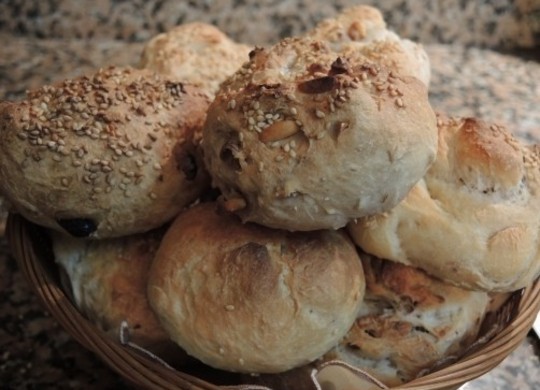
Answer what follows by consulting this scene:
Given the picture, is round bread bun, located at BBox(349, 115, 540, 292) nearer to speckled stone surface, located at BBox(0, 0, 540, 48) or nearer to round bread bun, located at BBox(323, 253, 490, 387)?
round bread bun, located at BBox(323, 253, 490, 387)

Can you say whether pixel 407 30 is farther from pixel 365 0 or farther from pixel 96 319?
pixel 96 319

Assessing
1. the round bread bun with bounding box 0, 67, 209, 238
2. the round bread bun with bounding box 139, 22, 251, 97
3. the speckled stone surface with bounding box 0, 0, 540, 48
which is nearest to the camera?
the round bread bun with bounding box 0, 67, 209, 238

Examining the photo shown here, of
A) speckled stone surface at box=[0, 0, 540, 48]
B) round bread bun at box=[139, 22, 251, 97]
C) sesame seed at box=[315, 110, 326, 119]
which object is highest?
sesame seed at box=[315, 110, 326, 119]

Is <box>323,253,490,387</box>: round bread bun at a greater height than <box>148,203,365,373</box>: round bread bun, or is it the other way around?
<box>148,203,365,373</box>: round bread bun

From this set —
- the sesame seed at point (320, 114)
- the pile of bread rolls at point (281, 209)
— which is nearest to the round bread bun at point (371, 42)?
the pile of bread rolls at point (281, 209)

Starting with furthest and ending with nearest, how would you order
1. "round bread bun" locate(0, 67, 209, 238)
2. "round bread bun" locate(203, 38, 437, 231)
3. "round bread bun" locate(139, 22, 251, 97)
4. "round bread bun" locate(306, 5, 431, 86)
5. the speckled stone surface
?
the speckled stone surface
"round bread bun" locate(139, 22, 251, 97)
"round bread bun" locate(306, 5, 431, 86)
"round bread bun" locate(0, 67, 209, 238)
"round bread bun" locate(203, 38, 437, 231)

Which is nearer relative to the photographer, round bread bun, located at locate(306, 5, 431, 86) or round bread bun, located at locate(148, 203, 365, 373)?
round bread bun, located at locate(148, 203, 365, 373)

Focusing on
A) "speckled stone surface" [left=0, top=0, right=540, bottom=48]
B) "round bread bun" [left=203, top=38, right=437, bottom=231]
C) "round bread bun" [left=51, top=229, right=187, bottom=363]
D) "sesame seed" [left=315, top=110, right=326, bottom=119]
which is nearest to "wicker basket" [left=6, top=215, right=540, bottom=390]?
"round bread bun" [left=51, top=229, right=187, bottom=363]

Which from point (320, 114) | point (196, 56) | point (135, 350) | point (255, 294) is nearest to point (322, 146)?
point (320, 114)
